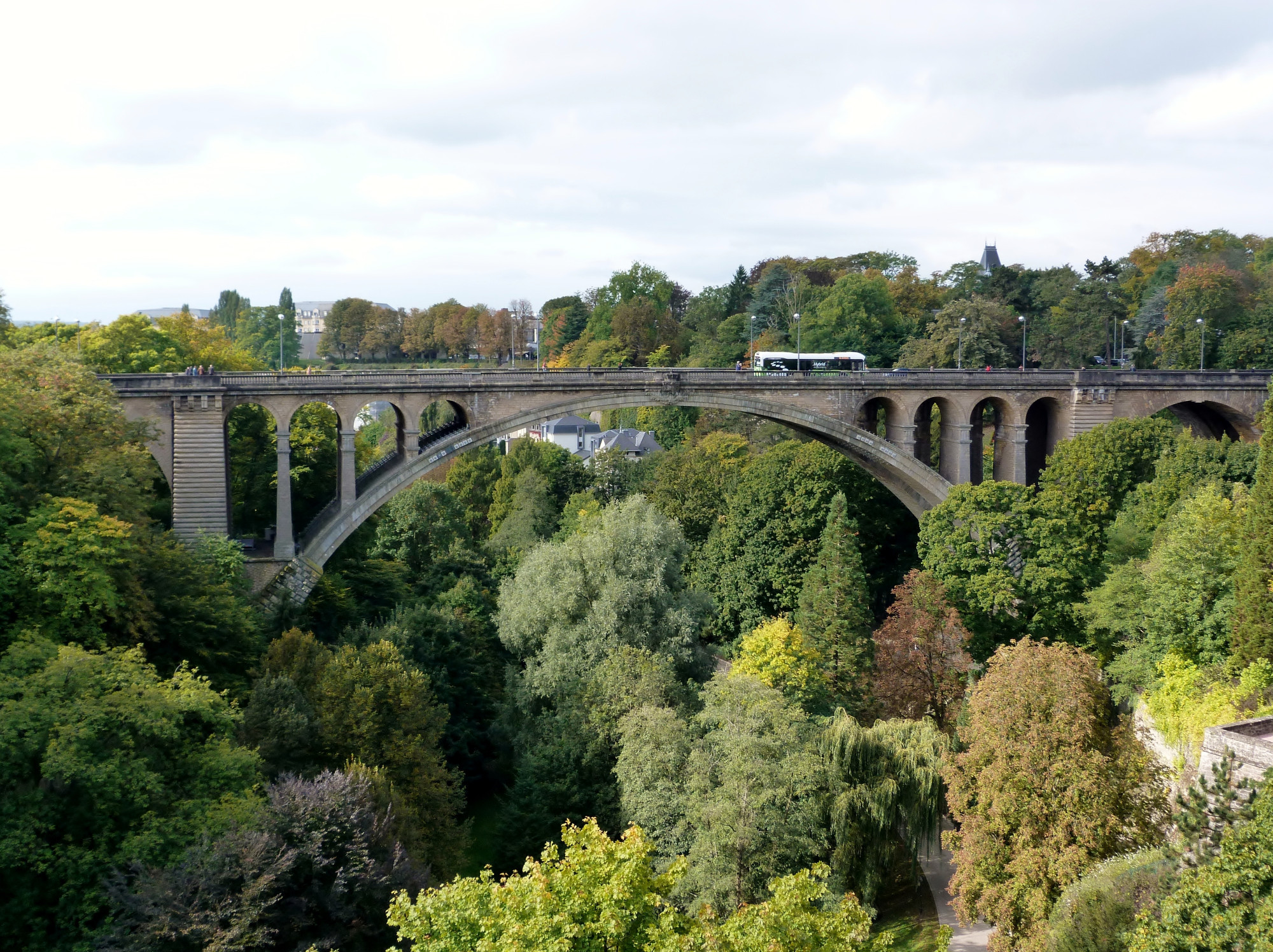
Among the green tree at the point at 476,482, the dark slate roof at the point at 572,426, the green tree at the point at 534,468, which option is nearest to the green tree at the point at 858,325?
the green tree at the point at 534,468

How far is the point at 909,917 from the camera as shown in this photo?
24969 millimetres

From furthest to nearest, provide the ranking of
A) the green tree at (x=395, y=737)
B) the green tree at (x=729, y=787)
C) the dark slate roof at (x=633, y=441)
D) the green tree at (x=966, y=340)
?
the dark slate roof at (x=633, y=441)
the green tree at (x=966, y=340)
the green tree at (x=395, y=737)
the green tree at (x=729, y=787)

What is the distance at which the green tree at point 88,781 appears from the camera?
18.1m

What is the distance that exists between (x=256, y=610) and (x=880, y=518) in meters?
27.1

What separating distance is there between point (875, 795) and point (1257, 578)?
10007 millimetres

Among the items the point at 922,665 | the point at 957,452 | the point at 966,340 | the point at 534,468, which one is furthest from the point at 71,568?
the point at 966,340

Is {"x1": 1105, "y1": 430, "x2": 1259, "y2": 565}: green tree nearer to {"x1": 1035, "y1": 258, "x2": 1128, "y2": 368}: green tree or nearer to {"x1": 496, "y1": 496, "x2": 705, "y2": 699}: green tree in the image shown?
{"x1": 496, "y1": 496, "x2": 705, "y2": 699}: green tree

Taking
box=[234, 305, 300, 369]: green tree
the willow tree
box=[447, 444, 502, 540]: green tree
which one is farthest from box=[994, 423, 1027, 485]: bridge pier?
box=[234, 305, 300, 369]: green tree

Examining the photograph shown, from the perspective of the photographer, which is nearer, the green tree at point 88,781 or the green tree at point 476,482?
the green tree at point 88,781

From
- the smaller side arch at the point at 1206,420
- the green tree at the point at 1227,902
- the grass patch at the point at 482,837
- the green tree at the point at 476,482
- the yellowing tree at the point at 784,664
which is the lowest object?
the grass patch at the point at 482,837

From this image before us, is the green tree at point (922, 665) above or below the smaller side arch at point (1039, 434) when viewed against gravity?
below

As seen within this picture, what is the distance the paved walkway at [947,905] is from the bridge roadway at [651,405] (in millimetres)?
18484

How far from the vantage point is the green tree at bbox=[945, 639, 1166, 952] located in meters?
19.5

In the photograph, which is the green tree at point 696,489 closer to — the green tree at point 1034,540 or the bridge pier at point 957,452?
the bridge pier at point 957,452
